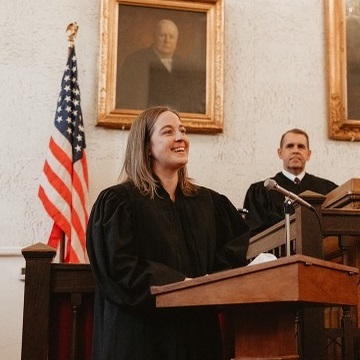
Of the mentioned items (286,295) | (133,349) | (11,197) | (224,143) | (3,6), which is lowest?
(133,349)

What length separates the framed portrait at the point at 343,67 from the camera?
23.1ft

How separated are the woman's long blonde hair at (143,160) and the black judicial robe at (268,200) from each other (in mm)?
2824

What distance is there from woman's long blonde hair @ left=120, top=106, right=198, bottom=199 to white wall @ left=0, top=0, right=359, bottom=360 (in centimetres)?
307

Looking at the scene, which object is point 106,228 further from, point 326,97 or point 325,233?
point 326,97

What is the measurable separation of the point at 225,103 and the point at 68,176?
5.92 feet

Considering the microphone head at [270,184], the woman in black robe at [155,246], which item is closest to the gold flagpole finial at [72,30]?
the woman in black robe at [155,246]

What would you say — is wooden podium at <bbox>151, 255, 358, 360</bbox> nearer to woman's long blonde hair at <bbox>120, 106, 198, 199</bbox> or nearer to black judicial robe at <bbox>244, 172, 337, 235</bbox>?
woman's long blonde hair at <bbox>120, 106, 198, 199</bbox>

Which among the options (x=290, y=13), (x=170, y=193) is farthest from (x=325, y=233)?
(x=290, y=13)

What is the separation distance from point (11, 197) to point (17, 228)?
0.96 ft

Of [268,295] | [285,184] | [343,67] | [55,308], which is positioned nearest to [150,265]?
[268,295]

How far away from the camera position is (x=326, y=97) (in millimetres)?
7137

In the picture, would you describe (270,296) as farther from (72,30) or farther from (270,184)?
(72,30)

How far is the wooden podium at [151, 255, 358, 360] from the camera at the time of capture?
2.28 metres

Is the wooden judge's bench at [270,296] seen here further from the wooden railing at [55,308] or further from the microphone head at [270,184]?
the microphone head at [270,184]
